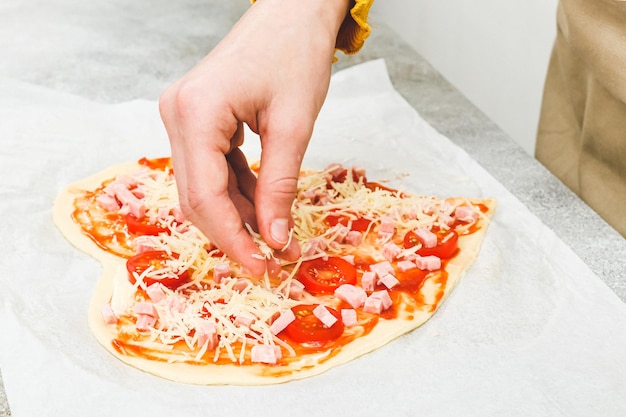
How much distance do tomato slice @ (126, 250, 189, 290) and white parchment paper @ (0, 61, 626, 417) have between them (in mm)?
113

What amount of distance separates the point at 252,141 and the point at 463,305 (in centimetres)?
94

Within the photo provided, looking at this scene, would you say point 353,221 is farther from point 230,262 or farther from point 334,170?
point 230,262

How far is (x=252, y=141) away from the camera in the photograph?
235 centimetres

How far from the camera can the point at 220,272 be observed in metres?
1.65

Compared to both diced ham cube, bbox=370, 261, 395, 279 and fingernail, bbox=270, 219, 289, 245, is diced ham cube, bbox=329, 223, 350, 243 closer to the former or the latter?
diced ham cube, bbox=370, 261, 395, 279

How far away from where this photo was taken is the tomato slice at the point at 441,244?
1.79m

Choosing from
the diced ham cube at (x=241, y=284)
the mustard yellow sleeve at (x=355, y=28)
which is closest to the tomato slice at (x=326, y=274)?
the diced ham cube at (x=241, y=284)

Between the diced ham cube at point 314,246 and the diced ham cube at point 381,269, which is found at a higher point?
the diced ham cube at point 314,246

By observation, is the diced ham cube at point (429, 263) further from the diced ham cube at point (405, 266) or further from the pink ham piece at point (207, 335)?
the pink ham piece at point (207, 335)

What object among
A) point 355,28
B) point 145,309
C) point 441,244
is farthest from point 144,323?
point 355,28

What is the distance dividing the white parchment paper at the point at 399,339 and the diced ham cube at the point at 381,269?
0.48 feet

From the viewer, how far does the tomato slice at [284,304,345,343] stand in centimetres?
152

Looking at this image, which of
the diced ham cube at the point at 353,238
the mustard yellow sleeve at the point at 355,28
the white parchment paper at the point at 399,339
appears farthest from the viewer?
the diced ham cube at the point at 353,238

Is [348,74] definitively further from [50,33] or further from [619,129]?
[50,33]
